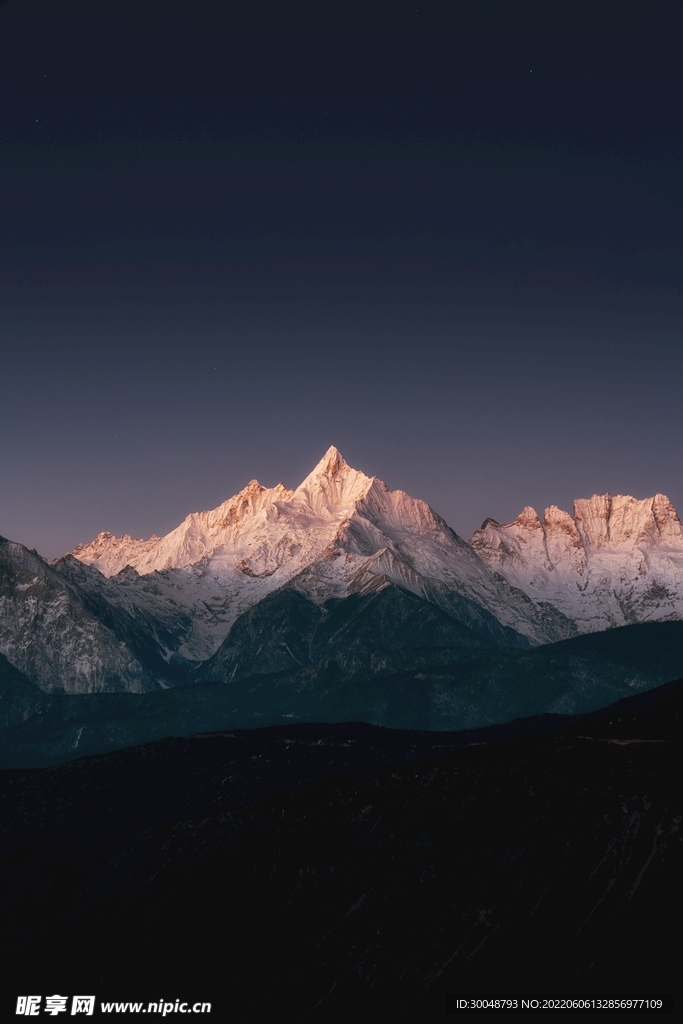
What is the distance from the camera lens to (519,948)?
193 meters

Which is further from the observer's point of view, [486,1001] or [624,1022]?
[486,1001]

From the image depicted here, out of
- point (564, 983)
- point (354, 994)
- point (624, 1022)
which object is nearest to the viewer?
point (624, 1022)

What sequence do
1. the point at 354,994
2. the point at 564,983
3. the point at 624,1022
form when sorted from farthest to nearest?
1. the point at 354,994
2. the point at 564,983
3. the point at 624,1022

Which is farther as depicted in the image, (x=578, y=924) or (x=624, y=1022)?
(x=578, y=924)

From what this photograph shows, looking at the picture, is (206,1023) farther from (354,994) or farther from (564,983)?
(564,983)

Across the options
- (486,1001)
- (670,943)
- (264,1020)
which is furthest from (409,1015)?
(670,943)

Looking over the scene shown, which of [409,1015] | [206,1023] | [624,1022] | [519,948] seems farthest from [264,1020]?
[624,1022]

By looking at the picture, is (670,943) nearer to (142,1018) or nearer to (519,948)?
(519,948)

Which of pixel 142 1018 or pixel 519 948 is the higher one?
pixel 519 948

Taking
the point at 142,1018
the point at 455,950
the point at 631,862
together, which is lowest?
the point at 142,1018

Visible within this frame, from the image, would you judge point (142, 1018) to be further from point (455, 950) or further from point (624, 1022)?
point (624, 1022)

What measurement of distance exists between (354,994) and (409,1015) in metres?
11.9

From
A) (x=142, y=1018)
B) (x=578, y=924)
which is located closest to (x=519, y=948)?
(x=578, y=924)

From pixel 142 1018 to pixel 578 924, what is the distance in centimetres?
6440
